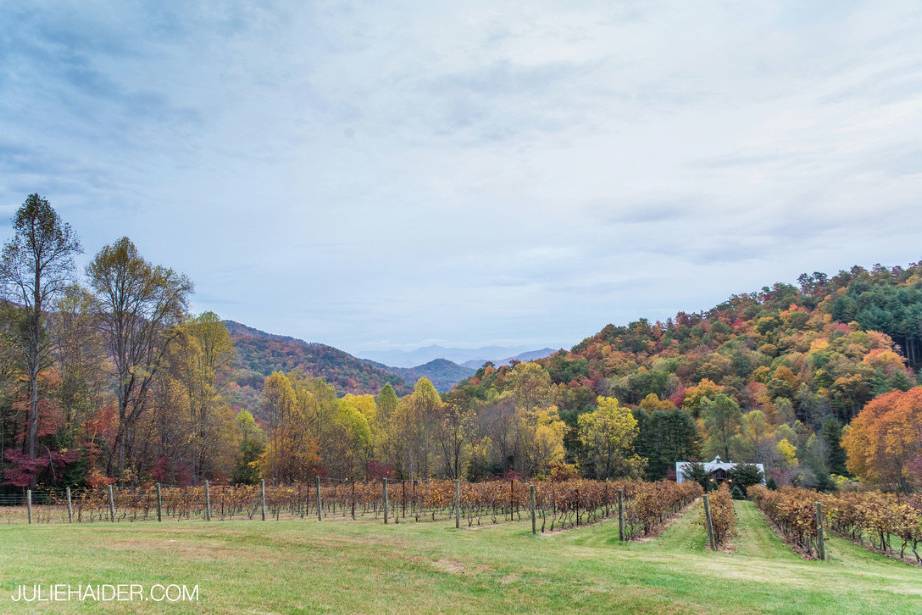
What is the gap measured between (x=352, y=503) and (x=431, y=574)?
47.6 ft

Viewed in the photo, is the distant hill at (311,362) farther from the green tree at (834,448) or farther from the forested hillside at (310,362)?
the green tree at (834,448)

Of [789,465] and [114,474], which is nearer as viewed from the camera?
[114,474]

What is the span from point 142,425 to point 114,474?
3.70 meters

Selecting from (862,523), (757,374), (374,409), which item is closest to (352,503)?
(862,523)

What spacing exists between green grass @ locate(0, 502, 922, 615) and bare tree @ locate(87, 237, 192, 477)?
18.2 m

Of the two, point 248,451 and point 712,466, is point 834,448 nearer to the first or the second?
point 712,466

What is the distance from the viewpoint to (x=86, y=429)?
34031 mm

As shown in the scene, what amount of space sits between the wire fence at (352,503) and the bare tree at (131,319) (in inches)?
201

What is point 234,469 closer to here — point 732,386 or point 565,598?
point 565,598

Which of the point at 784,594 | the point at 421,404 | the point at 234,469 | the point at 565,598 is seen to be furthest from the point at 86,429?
the point at 784,594

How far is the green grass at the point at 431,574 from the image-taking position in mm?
8617

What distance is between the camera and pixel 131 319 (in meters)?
32.9

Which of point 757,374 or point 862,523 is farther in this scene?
point 757,374

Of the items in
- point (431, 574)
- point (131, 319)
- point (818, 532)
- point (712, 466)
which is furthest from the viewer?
point (712, 466)
